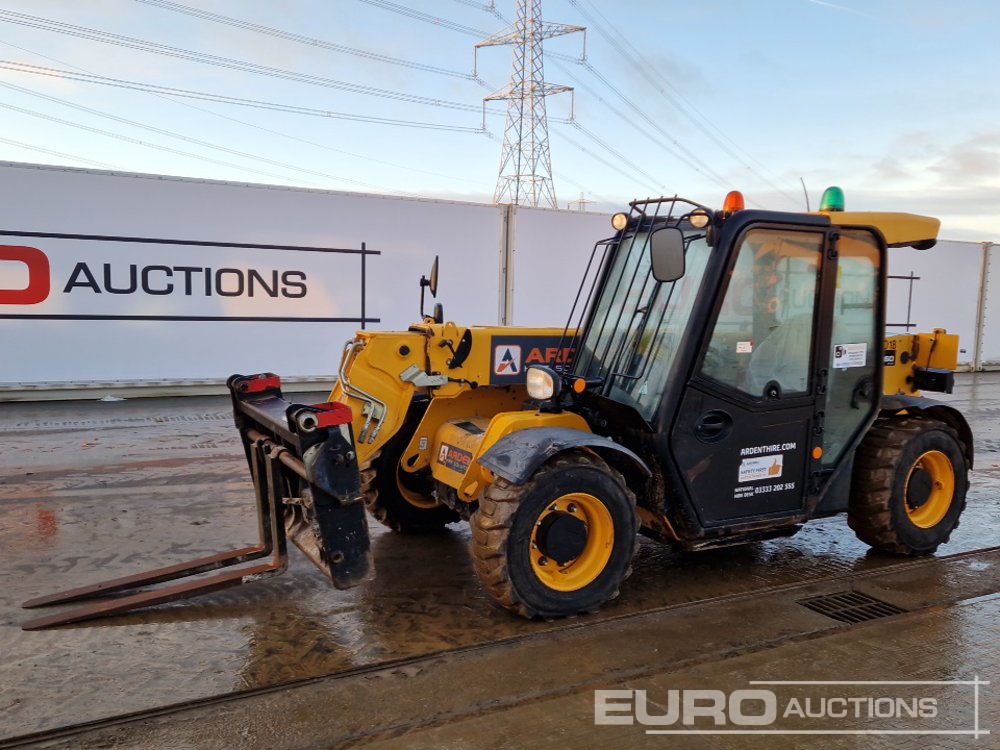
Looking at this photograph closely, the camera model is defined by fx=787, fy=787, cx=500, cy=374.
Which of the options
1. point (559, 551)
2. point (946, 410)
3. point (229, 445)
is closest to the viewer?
point (559, 551)

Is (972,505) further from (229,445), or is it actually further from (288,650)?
(229,445)

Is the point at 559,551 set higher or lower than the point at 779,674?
higher

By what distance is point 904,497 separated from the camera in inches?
184

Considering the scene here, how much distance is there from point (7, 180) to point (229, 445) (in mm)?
4791

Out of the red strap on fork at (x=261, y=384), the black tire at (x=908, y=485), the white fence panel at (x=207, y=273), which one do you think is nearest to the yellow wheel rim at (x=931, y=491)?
the black tire at (x=908, y=485)

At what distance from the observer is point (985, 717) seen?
3.02 metres

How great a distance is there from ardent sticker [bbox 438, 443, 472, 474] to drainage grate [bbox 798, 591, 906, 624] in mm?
1915

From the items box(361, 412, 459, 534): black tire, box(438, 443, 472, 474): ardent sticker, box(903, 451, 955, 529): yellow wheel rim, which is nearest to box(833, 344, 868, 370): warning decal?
box(903, 451, 955, 529): yellow wheel rim

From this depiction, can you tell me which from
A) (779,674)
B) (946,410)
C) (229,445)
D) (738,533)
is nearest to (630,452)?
(738,533)

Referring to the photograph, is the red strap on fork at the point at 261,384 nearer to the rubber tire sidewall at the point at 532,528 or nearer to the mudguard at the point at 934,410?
the rubber tire sidewall at the point at 532,528

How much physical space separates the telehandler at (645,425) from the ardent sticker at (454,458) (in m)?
0.02

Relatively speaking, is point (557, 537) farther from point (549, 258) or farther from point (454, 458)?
point (549, 258)

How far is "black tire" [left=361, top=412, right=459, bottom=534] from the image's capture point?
491 cm

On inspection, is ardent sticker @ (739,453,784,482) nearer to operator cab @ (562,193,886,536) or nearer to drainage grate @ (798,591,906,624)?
operator cab @ (562,193,886,536)
